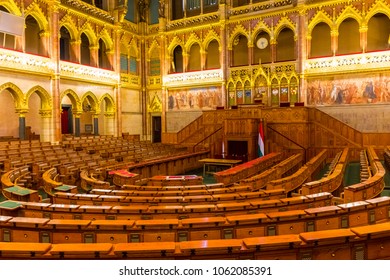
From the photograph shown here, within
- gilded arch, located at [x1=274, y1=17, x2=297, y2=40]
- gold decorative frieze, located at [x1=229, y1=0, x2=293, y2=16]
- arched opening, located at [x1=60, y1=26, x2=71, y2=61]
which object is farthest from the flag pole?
arched opening, located at [x1=60, y1=26, x2=71, y2=61]

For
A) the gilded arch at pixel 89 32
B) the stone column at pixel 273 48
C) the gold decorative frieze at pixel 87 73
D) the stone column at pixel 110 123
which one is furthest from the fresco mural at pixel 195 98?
the gilded arch at pixel 89 32

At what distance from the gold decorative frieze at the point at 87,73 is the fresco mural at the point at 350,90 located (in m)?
12.0

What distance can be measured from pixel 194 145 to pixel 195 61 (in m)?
7.54

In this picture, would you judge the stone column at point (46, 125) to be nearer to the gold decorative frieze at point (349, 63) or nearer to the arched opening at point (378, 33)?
the gold decorative frieze at point (349, 63)

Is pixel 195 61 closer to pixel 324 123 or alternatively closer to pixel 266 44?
pixel 266 44

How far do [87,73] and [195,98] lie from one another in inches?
276

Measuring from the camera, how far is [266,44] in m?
20.6

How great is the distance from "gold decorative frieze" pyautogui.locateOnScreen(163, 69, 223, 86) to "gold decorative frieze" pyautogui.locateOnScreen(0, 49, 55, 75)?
8146 mm

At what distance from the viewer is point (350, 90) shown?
17.3 m

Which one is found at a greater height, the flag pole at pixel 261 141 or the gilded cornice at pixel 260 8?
the gilded cornice at pixel 260 8

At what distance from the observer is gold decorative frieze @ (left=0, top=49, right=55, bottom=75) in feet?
46.9

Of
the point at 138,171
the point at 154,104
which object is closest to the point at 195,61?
the point at 154,104

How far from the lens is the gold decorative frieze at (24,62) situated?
14.3m

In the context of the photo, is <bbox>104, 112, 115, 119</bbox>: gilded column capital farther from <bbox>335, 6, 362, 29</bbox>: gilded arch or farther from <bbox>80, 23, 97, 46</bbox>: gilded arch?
<bbox>335, 6, 362, 29</bbox>: gilded arch
